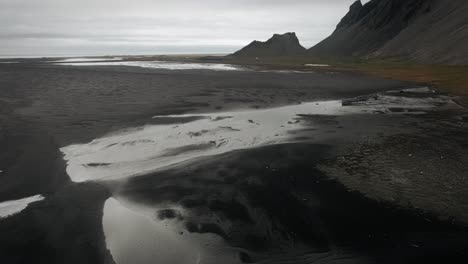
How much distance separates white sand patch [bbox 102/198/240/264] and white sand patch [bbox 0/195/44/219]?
255cm

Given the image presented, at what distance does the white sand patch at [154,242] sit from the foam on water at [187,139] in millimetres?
3753

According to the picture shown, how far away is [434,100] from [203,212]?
97.1 ft

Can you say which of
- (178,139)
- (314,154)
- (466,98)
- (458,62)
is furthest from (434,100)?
(458,62)

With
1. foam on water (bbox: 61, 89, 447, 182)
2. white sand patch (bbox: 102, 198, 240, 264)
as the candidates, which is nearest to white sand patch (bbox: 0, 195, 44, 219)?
foam on water (bbox: 61, 89, 447, 182)

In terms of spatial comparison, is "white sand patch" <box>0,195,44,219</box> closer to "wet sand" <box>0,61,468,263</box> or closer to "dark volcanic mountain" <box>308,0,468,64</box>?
"wet sand" <box>0,61,468,263</box>

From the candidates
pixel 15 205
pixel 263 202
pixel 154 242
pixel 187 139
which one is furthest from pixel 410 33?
pixel 15 205

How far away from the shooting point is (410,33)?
13100 cm

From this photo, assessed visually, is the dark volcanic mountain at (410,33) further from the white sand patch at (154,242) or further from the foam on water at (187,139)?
the white sand patch at (154,242)

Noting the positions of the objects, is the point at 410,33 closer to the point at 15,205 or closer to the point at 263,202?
the point at 263,202

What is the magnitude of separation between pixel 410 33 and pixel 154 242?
471 ft

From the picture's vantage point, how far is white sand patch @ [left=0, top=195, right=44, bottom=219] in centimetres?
1095

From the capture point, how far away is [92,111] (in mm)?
28297

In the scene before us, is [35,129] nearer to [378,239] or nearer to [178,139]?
[178,139]

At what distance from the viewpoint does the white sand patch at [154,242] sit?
8867mm
